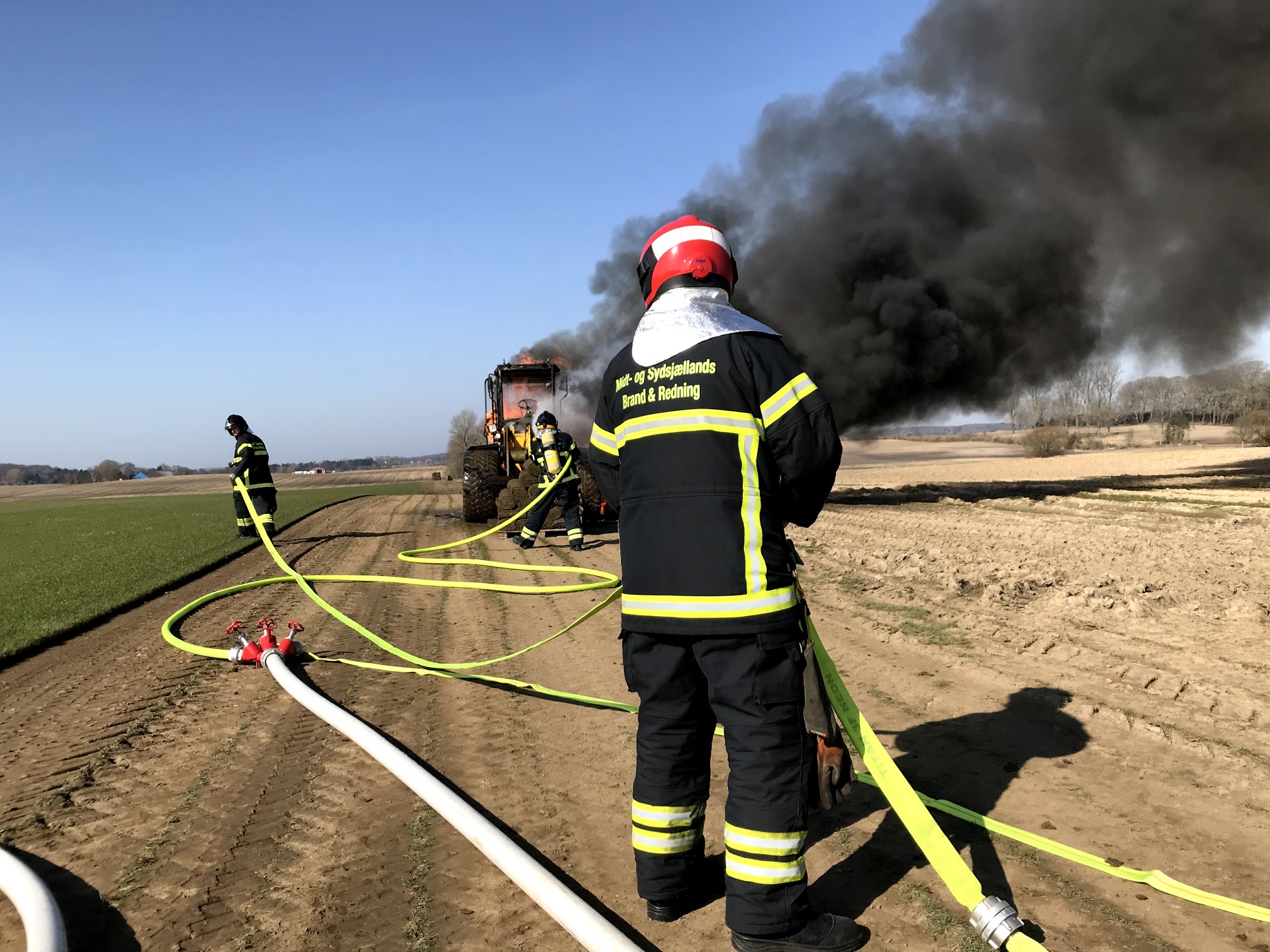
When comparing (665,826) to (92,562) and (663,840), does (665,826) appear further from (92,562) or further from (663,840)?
(92,562)

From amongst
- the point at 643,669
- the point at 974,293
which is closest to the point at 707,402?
the point at 643,669

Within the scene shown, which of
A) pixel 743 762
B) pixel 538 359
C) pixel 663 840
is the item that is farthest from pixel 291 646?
pixel 538 359

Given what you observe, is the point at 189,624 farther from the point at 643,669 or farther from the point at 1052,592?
the point at 1052,592

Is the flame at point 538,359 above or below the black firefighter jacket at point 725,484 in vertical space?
above

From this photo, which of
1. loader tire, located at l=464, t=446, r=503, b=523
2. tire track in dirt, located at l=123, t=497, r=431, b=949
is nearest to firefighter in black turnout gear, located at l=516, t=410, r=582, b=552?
loader tire, located at l=464, t=446, r=503, b=523

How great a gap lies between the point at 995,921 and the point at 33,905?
260cm

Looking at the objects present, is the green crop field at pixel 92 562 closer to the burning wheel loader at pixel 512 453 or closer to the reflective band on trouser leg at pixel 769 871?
the burning wheel loader at pixel 512 453

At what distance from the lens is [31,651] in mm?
6016

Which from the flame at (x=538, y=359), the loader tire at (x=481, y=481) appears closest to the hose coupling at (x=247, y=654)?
the loader tire at (x=481, y=481)

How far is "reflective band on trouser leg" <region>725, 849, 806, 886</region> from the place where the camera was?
2.09 meters

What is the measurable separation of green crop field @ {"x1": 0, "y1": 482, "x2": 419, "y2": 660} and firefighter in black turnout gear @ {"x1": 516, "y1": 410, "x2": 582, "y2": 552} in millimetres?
4267

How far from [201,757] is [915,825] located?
316cm

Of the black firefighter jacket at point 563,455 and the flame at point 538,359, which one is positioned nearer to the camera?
the black firefighter jacket at point 563,455

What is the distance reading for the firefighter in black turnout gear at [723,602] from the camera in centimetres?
211
